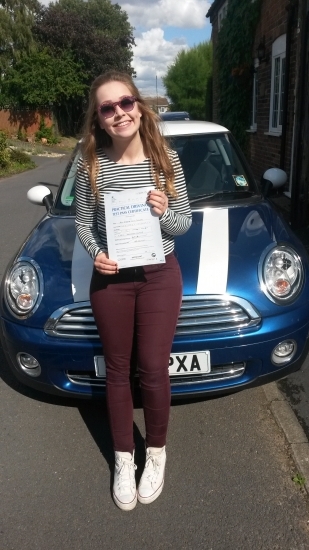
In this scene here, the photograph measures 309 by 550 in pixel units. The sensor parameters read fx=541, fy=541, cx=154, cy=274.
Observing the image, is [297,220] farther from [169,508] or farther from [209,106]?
[209,106]

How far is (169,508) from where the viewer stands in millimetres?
2445

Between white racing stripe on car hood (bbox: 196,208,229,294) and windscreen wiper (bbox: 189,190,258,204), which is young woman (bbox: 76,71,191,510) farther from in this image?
windscreen wiper (bbox: 189,190,258,204)

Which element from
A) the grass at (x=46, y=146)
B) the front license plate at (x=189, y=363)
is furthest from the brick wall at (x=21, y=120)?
the front license plate at (x=189, y=363)

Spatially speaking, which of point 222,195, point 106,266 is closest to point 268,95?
point 222,195

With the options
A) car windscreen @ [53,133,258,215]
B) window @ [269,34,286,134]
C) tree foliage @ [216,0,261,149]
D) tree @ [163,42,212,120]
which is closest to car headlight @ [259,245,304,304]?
car windscreen @ [53,133,258,215]

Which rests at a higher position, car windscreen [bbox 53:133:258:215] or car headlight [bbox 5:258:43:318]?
car windscreen [bbox 53:133:258:215]

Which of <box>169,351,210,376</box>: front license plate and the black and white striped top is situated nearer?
the black and white striped top

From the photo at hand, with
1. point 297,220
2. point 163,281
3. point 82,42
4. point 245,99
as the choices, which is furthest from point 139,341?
point 82,42

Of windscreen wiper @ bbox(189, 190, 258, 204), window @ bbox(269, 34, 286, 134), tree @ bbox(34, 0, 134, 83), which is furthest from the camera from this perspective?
tree @ bbox(34, 0, 134, 83)

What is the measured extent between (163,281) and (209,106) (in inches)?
917

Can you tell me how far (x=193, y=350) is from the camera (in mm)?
2793

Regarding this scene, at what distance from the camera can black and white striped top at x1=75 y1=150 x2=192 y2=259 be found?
2273mm

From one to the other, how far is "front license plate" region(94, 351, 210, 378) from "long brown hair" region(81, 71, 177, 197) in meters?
0.92

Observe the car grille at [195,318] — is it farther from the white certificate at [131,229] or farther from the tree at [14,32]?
the tree at [14,32]
